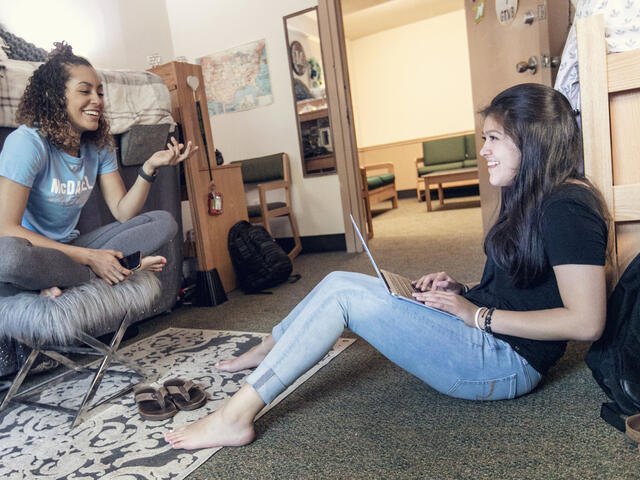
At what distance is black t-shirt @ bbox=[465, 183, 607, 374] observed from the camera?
90 cm

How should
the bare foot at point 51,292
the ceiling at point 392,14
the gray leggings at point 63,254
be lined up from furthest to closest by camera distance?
the ceiling at point 392,14 → the bare foot at point 51,292 → the gray leggings at point 63,254

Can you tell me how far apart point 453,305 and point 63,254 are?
1.06m

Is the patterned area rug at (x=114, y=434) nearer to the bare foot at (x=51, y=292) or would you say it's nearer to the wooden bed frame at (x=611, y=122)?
the bare foot at (x=51, y=292)

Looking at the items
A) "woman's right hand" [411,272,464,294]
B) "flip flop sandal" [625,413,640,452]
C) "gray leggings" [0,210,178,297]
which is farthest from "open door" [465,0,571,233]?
"gray leggings" [0,210,178,297]

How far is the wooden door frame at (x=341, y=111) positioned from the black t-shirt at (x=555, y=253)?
96.3 inches

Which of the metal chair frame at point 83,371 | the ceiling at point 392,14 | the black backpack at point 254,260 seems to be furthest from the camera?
the ceiling at point 392,14

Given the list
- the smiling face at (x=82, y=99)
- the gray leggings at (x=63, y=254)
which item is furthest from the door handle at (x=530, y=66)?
the smiling face at (x=82, y=99)

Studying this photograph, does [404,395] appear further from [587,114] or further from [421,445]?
[587,114]

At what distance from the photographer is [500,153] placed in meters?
1.06

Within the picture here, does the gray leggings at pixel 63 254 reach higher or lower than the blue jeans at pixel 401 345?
higher

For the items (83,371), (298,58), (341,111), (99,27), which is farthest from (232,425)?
(298,58)

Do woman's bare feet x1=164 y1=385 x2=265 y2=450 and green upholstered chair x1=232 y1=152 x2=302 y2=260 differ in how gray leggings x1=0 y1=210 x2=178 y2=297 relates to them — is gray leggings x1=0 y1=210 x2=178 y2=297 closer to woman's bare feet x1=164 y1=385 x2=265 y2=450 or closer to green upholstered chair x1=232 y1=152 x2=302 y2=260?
woman's bare feet x1=164 y1=385 x2=265 y2=450

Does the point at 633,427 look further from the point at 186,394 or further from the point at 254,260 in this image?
the point at 254,260

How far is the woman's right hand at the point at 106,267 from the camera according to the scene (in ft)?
4.76
